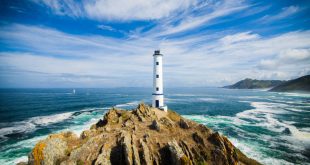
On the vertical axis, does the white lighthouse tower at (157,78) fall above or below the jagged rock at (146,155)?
above

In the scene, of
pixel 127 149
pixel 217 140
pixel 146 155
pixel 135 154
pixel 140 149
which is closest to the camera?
pixel 135 154

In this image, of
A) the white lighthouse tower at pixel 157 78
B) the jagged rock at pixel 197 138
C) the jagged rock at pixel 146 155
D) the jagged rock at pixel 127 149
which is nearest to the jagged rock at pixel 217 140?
the jagged rock at pixel 197 138

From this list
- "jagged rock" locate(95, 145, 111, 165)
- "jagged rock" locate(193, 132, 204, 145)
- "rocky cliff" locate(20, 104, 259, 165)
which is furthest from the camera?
"jagged rock" locate(193, 132, 204, 145)

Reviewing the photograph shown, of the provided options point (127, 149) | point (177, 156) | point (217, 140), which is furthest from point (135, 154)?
point (217, 140)

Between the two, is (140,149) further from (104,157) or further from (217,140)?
(217,140)

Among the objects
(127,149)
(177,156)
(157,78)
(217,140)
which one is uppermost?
(157,78)

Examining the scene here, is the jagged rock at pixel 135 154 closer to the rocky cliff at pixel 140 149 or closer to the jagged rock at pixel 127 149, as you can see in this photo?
the rocky cliff at pixel 140 149

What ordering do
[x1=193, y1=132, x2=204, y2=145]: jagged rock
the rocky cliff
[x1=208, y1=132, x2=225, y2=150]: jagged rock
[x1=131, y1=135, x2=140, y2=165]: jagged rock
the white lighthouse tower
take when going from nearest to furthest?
1. [x1=131, y1=135, x2=140, y2=165]: jagged rock
2. the rocky cliff
3. [x1=208, y1=132, x2=225, y2=150]: jagged rock
4. [x1=193, y1=132, x2=204, y2=145]: jagged rock
5. the white lighthouse tower

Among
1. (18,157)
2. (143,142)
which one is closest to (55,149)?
(143,142)

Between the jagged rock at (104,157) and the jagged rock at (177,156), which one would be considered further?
the jagged rock at (177,156)

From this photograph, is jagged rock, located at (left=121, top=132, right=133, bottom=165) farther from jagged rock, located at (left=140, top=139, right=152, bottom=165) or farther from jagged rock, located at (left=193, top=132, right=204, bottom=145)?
jagged rock, located at (left=193, top=132, right=204, bottom=145)

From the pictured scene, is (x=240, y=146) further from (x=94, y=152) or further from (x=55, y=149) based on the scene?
(x=55, y=149)

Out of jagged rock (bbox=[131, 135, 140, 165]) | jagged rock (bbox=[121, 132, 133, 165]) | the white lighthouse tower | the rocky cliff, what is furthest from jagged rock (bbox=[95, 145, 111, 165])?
the white lighthouse tower

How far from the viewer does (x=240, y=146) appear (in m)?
24.0
